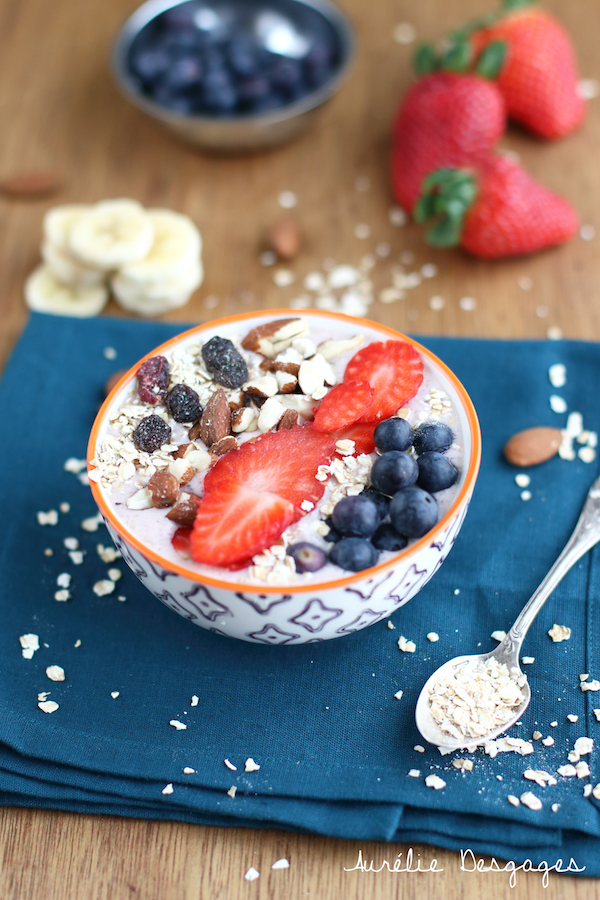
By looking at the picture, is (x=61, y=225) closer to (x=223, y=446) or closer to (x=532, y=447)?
(x=223, y=446)

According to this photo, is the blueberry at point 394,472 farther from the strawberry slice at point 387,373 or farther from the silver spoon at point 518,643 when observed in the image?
the silver spoon at point 518,643

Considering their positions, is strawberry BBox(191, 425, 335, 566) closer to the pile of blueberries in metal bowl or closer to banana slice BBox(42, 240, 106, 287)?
banana slice BBox(42, 240, 106, 287)

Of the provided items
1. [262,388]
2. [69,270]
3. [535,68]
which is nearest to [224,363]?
[262,388]

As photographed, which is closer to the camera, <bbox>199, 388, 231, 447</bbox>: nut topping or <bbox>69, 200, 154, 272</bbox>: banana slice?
<bbox>199, 388, 231, 447</bbox>: nut topping

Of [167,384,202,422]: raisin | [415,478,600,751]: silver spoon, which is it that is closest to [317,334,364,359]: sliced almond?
[167,384,202,422]: raisin

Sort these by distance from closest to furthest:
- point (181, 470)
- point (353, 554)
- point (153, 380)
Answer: point (353, 554) < point (181, 470) < point (153, 380)

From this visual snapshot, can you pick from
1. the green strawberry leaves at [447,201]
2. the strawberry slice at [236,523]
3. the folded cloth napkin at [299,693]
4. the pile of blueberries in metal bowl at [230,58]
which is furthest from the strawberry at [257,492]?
the pile of blueberries in metal bowl at [230,58]

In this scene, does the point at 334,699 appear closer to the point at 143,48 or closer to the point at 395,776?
the point at 395,776
